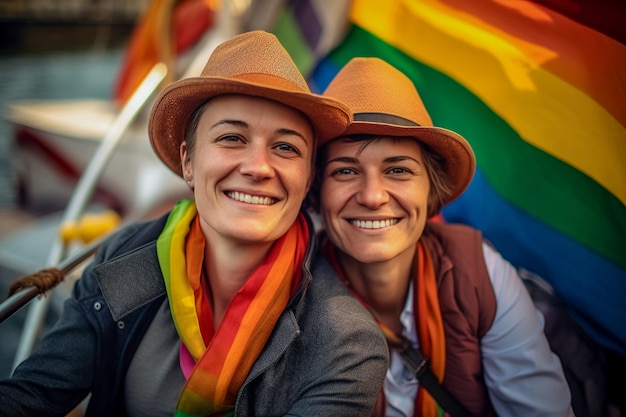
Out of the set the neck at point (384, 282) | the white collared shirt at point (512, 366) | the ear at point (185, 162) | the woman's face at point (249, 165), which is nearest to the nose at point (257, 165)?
the woman's face at point (249, 165)

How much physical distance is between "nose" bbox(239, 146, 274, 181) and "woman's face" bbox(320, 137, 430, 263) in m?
0.31

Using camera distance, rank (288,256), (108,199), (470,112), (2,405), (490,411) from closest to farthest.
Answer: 1. (2,405)
2. (288,256)
3. (490,411)
4. (470,112)
5. (108,199)

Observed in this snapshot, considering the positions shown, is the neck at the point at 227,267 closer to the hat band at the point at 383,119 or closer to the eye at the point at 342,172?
the eye at the point at 342,172

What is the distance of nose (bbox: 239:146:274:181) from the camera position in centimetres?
174

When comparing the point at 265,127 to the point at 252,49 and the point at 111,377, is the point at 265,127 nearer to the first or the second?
the point at 252,49

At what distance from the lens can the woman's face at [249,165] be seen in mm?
1774

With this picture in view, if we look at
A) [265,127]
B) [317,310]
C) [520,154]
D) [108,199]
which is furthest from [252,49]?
[108,199]

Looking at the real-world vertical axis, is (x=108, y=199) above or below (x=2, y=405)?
above

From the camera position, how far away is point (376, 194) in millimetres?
1929

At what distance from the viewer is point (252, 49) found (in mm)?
1827

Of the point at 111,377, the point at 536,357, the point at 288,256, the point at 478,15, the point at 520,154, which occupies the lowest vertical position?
the point at 536,357

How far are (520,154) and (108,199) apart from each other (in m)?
3.77

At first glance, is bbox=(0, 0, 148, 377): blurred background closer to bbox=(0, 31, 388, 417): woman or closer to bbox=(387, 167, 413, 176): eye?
bbox=(0, 31, 388, 417): woman

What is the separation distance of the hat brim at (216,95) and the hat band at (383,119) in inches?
3.3
